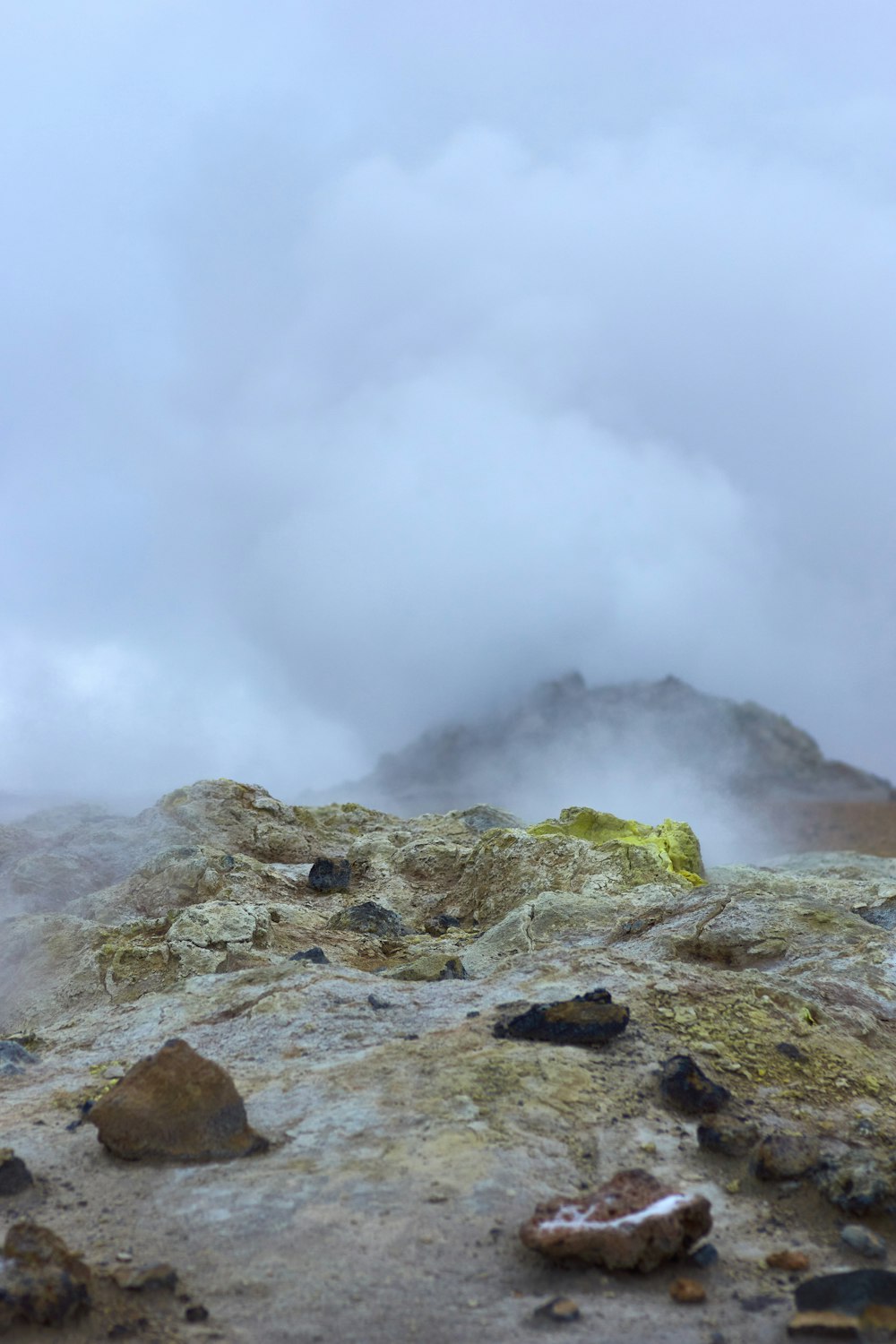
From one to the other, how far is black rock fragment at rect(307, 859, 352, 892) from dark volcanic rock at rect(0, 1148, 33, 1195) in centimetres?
615

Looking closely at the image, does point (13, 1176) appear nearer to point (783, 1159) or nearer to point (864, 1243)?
point (783, 1159)

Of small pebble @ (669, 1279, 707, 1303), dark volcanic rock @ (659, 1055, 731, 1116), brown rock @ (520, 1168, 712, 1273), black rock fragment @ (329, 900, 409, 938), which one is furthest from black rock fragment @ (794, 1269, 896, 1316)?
black rock fragment @ (329, 900, 409, 938)

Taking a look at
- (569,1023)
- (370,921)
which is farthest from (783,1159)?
(370,921)

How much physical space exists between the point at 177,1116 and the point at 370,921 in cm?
477

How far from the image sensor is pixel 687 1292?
3611 millimetres

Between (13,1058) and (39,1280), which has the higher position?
(13,1058)

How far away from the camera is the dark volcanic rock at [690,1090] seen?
Answer: 17.0 feet

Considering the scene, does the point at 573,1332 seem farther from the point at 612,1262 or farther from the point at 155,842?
the point at 155,842

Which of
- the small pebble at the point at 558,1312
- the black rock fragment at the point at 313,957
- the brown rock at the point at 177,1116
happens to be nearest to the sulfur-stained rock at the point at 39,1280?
the brown rock at the point at 177,1116

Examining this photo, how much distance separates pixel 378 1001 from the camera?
6.41 meters

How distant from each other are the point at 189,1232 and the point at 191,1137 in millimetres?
674

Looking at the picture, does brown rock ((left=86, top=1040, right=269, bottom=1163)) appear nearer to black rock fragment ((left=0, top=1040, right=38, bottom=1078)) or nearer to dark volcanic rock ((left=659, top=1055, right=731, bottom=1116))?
black rock fragment ((left=0, top=1040, right=38, bottom=1078))

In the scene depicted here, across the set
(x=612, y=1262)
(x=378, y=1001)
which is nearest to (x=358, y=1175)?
(x=612, y=1262)

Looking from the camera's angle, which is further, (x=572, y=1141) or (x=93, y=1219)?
(x=572, y=1141)
